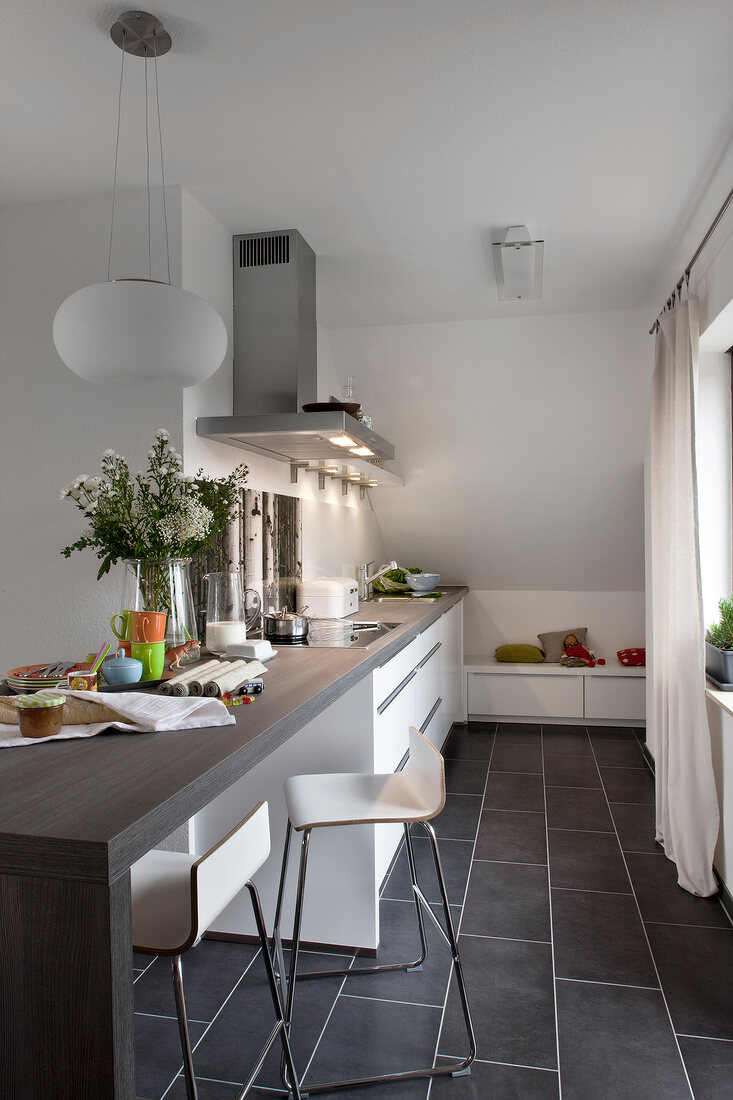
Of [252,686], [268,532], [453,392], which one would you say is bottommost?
[252,686]

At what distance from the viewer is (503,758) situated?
4484 mm

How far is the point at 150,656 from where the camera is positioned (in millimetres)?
1968

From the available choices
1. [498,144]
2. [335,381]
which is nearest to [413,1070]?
[498,144]

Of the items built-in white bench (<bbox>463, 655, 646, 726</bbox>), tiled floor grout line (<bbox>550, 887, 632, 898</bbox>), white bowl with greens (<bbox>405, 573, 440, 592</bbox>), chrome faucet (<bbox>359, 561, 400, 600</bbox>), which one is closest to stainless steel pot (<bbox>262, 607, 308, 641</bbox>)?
tiled floor grout line (<bbox>550, 887, 632, 898</bbox>)

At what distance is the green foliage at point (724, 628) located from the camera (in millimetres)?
2893

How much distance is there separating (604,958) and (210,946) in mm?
1211

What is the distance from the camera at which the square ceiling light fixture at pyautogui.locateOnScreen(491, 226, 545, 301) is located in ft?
10.4

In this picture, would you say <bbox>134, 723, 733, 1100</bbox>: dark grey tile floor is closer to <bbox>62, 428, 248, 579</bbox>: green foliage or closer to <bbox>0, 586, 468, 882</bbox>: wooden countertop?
<bbox>0, 586, 468, 882</bbox>: wooden countertop

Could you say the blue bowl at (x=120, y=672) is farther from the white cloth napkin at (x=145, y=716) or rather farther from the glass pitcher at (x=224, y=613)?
the glass pitcher at (x=224, y=613)

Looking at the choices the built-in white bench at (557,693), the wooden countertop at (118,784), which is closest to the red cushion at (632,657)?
the built-in white bench at (557,693)

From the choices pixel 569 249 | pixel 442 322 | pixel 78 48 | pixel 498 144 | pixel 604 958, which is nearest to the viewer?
pixel 78 48

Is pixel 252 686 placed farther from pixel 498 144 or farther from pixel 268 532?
pixel 498 144

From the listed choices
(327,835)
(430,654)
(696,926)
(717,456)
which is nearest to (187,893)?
(327,835)

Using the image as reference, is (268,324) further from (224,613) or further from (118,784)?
(118,784)
